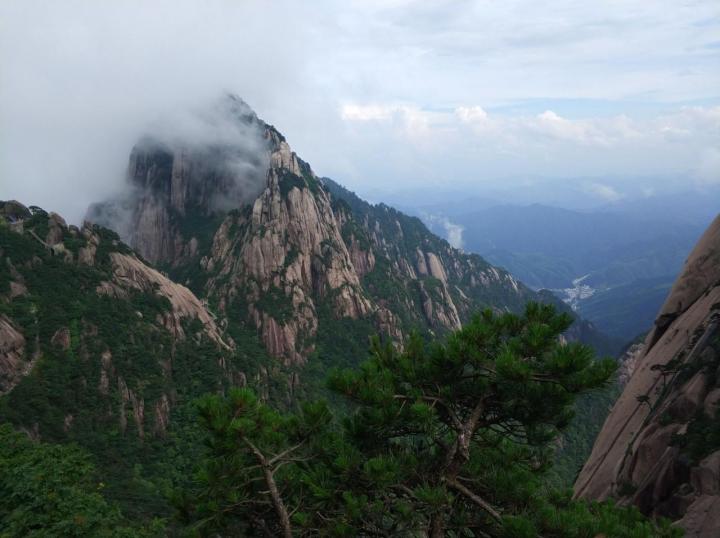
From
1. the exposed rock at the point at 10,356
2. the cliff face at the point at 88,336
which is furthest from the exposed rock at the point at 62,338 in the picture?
the exposed rock at the point at 10,356

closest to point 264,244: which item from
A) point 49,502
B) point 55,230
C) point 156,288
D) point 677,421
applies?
point 156,288

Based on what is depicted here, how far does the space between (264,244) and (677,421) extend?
8990cm

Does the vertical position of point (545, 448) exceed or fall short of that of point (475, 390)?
it falls short

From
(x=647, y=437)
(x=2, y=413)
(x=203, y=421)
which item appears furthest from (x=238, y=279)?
(x=203, y=421)

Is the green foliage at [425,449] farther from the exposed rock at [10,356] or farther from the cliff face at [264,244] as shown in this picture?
the cliff face at [264,244]

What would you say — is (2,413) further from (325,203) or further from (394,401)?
(325,203)

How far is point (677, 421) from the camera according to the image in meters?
27.3

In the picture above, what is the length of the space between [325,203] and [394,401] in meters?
130

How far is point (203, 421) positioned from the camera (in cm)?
803

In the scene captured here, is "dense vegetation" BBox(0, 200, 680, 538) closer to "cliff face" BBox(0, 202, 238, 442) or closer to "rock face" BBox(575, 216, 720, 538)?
"rock face" BBox(575, 216, 720, 538)

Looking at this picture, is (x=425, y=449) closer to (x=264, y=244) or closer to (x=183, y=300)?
(x=183, y=300)

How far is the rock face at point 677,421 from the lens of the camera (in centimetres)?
2197

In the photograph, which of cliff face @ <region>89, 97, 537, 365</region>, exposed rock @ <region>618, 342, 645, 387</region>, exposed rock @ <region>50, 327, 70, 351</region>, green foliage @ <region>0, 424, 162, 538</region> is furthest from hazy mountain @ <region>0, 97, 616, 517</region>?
exposed rock @ <region>618, 342, 645, 387</region>

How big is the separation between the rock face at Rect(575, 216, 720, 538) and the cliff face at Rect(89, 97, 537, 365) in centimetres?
7124
